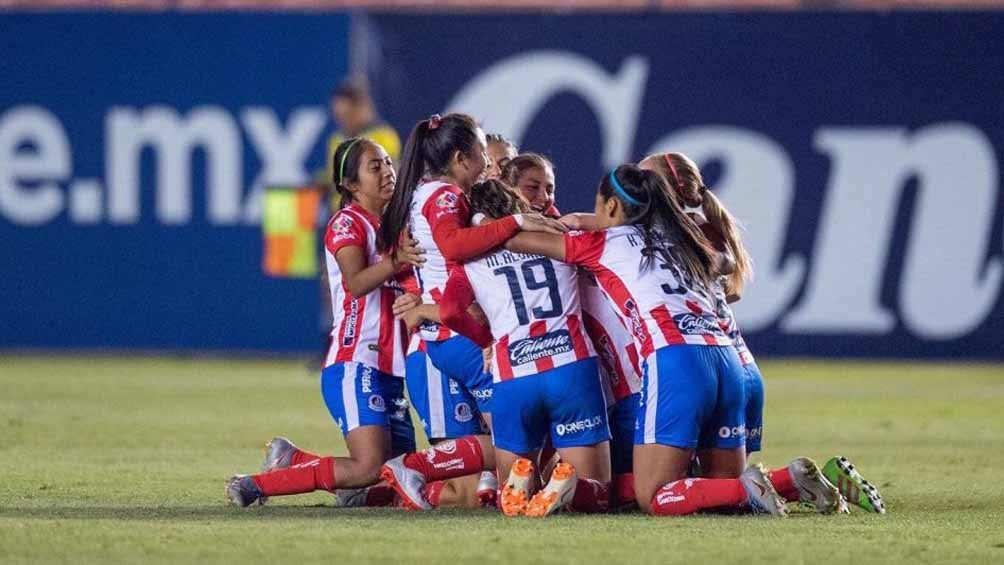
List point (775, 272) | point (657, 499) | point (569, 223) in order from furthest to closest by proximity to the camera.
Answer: point (775, 272) → point (569, 223) → point (657, 499)

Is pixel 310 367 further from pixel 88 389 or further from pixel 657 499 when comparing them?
pixel 657 499

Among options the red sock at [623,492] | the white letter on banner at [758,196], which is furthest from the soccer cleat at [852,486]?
the white letter on banner at [758,196]

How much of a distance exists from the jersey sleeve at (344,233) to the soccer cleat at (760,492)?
2.08m

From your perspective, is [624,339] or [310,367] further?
[310,367]

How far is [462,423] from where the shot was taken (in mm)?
8234

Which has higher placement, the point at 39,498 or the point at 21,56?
the point at 21,56

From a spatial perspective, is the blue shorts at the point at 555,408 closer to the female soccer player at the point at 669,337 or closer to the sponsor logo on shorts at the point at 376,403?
the female soccer player at the point at 669,337

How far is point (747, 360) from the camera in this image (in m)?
7.84

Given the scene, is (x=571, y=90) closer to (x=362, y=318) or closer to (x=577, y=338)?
(x=362, y=318)

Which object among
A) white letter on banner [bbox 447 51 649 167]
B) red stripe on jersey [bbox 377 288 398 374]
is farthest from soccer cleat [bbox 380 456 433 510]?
white letter on banner [bbox 447 51 649 167]

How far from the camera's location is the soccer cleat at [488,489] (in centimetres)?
784

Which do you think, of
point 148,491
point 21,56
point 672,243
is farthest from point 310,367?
point 672,243

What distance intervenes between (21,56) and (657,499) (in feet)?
39.2

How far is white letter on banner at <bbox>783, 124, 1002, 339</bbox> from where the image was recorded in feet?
54.2
